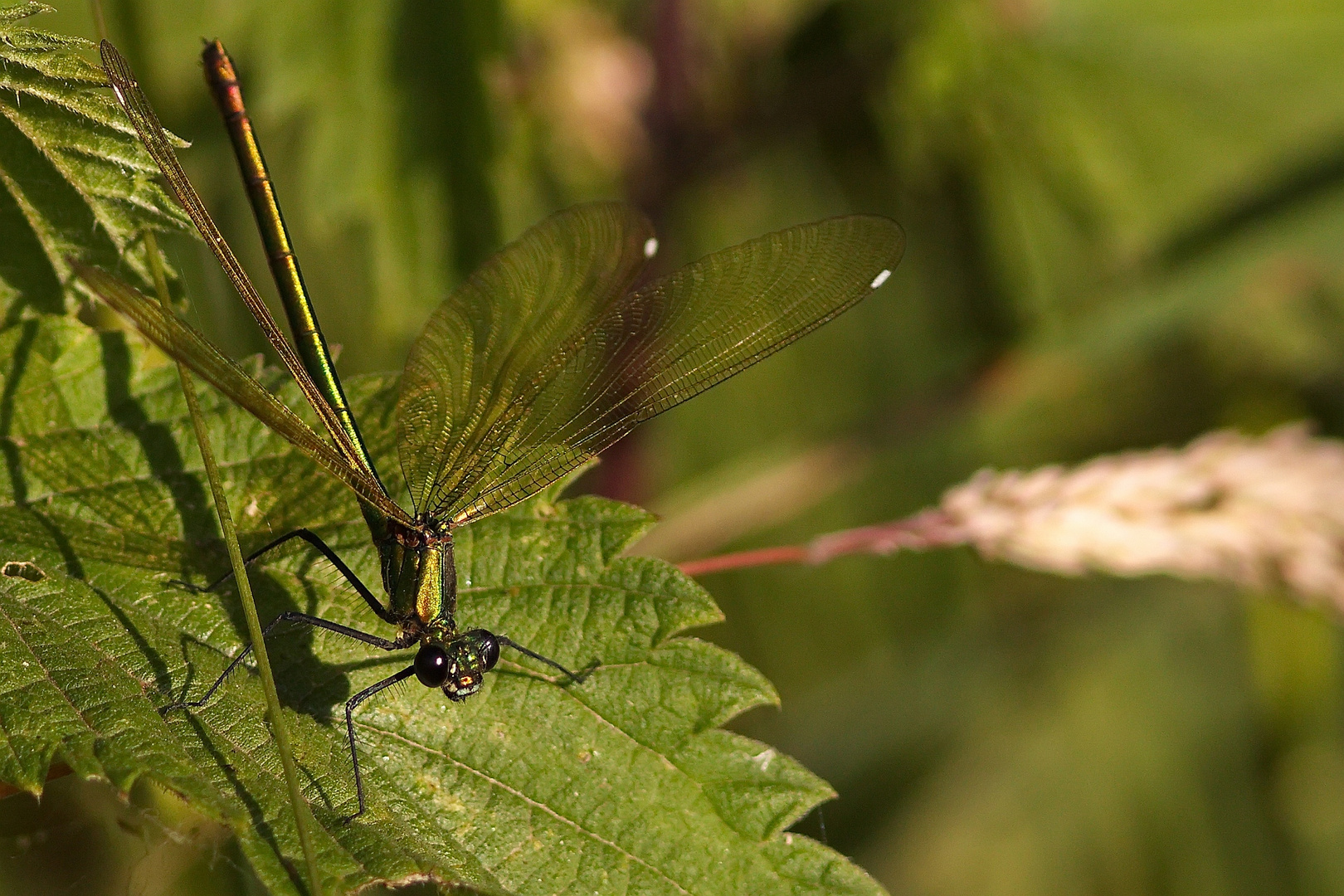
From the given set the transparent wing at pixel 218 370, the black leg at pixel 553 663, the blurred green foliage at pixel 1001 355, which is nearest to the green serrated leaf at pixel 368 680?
the black leg at pixel 553 663

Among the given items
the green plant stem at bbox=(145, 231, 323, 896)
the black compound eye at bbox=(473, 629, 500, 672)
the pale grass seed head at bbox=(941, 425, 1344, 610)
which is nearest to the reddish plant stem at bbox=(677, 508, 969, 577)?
the pale grass seed head at bbox=(941, 425, 1344, 610)

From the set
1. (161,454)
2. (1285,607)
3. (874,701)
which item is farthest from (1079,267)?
(161,454)

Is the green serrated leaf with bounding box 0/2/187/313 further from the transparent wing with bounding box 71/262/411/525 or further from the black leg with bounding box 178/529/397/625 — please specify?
the black leg with bounding box 178/529/397/625

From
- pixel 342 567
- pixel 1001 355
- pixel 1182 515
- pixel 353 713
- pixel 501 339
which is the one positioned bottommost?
pixel 353 713

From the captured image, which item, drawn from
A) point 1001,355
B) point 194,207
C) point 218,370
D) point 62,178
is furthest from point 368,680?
point 1001,355

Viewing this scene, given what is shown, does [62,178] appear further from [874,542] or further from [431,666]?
[874,542]

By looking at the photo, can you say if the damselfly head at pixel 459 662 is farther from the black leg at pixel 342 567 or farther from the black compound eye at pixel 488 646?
the black leg at pixel 342 567
